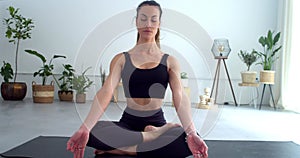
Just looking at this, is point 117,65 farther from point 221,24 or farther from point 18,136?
point 221,24

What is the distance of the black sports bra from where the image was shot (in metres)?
1.45

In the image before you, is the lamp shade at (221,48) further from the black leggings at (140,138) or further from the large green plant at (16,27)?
the black leggings at (140,138)

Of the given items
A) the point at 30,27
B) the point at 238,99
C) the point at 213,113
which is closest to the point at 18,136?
the point at 213,113

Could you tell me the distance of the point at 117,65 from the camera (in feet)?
4.76

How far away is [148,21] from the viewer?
1.43 meters

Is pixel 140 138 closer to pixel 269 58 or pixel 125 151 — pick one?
pixel 125 151

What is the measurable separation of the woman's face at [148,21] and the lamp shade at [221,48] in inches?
140

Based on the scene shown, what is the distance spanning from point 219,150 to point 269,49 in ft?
10.3

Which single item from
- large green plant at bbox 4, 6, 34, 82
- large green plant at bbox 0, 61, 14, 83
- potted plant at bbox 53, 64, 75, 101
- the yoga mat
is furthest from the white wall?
the yoga mat

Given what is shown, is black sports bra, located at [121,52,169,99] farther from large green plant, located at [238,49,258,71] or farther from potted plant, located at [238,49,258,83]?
large green plant, located at [238,49,258,71]

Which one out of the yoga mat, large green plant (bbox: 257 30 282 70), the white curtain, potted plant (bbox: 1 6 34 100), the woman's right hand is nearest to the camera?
the woman's right hand

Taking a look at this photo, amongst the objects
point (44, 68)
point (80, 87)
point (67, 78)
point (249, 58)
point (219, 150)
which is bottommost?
point (219, 150)

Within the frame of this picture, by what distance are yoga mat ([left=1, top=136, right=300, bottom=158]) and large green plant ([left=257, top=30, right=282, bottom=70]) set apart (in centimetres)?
266

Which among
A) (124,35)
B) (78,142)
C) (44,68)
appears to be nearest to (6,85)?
(44,68)
